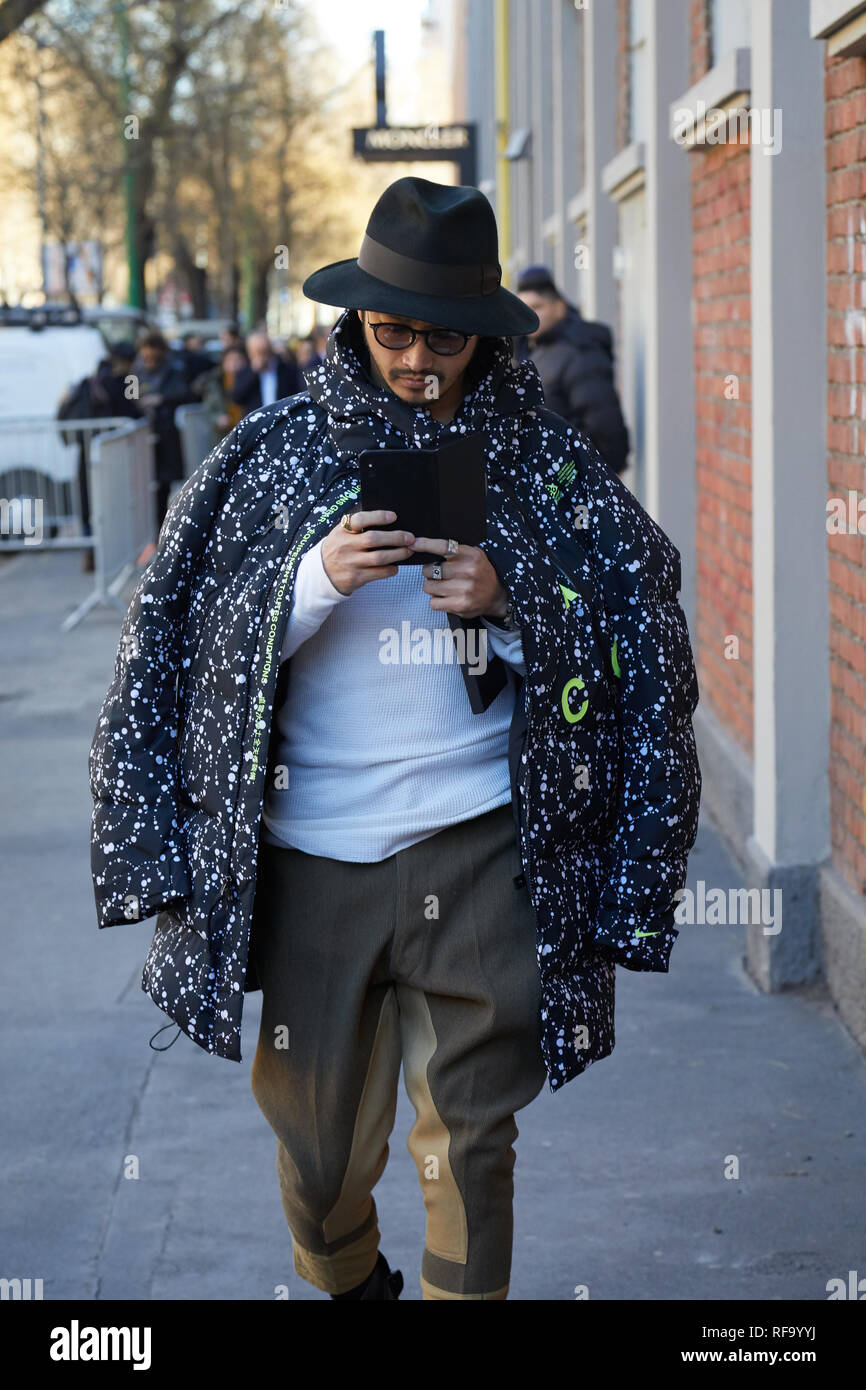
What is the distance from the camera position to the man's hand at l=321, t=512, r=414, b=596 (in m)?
2.76

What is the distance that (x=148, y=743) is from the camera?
10.2ft

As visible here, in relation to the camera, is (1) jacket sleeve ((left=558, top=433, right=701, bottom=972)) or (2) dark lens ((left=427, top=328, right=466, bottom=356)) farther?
(1) jacket sleeve ((left=558, top=433, right=701, bottom=972))

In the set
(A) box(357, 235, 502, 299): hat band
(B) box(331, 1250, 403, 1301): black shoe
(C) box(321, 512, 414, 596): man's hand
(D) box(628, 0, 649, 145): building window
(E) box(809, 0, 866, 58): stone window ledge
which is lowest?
(B) box(331, 1250, 403, 1301): black shoe

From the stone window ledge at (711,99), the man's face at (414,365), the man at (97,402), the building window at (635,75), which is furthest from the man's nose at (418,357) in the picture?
the man at (97,402)

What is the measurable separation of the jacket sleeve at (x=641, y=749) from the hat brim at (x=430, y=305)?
1.04 ft

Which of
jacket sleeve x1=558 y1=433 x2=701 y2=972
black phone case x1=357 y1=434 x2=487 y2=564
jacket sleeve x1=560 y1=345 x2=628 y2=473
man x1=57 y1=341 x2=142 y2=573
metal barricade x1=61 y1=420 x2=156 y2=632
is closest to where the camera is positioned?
black phone case x1=357 y1=434 x2=487 y2=564

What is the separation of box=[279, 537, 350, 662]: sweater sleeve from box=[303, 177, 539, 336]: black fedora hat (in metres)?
0.37

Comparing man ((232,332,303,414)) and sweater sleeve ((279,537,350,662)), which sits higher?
man ((232,332,303,414))

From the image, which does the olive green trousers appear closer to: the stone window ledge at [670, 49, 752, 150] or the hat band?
the hat band

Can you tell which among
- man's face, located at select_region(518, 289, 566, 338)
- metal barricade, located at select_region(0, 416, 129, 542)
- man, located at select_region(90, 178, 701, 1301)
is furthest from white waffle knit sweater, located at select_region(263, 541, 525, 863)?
metal barricade, located at select_region(0, 416, 129, 542)

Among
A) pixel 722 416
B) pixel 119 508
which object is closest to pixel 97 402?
pixel 119 508

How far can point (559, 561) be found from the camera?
3.03m

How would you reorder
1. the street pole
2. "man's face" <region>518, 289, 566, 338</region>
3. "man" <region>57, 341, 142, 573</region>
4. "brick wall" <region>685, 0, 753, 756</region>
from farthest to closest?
1. the street pole
2. "man" <region>57, 341, 142, 573</region>
3. "man's face" <region>518, 289, 566, 338</region>
4. "brick wall" <region>685, 0, 753, 756</region>
